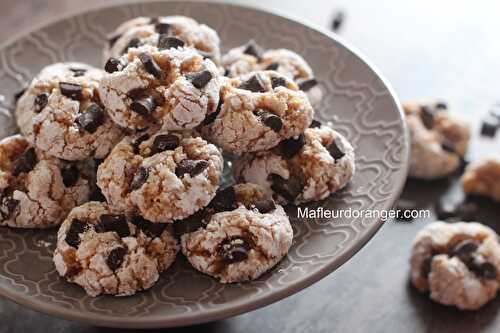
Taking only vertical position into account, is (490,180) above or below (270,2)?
below

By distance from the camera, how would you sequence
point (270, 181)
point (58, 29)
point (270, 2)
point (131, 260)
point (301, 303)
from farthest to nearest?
1. point (270, 2)
2. point (58, 29)
3. point (301, 303)
4. point (270, 181)
5. point (131, 260)

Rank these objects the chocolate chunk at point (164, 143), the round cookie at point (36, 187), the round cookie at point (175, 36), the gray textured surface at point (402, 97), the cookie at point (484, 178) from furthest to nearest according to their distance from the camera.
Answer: the cookie at point (484, 178), the gray textured surface at point (402, 97), the round cookie at point (175, 36), the round cookie at point (36, 187), the chocolate chunk at point (164, 143)

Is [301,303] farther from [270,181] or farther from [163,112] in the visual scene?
[163,112]

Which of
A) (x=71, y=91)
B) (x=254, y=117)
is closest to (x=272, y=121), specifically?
(x=254, y=117)

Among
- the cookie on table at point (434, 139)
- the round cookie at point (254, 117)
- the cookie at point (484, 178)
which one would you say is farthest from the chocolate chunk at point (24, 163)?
the cookie at point (484, 178)

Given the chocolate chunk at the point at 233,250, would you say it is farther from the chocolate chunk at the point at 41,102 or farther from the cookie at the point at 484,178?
the cookie at the point at 484,178

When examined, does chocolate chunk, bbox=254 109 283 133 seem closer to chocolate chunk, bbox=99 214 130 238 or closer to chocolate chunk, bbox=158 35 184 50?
chocolate chunk, bbox=158 35 184 50

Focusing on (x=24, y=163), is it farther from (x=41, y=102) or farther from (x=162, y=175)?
(x=162, y=175)

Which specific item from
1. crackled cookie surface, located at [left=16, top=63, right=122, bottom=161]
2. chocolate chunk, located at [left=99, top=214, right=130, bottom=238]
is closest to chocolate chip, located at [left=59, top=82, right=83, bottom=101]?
crackled cookie surface, located at [left=16, top=63, right=122, bottom=161]

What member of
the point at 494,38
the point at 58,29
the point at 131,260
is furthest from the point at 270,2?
the point at 131,260
